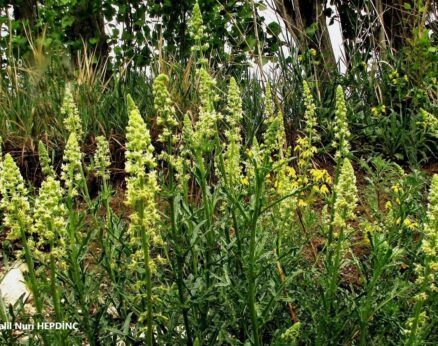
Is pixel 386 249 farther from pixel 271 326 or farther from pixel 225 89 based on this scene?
pixel 225 89

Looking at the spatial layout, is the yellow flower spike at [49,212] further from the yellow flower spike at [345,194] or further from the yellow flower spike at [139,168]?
the yellow flower spike at [345,194]

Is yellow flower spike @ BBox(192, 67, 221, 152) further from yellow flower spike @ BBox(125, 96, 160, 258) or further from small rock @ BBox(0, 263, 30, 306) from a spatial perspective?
small rock @ BBox(0, 263, 30, 306)

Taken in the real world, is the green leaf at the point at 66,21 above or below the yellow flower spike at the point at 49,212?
above

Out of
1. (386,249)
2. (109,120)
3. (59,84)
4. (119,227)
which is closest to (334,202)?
(386,249)

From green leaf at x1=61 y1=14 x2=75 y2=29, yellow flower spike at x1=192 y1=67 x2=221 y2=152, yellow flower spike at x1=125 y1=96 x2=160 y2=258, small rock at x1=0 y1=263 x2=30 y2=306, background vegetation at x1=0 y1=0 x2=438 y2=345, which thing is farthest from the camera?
green leaf at x1=61 y1=14 x2=75 y2=29

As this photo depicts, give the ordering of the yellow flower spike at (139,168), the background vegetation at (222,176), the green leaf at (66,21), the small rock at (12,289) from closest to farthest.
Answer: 1. the yellow flower spike at (139,168)
2. the background vegetation at (222,176)
3. the small rock at (12,289)
4. the green leaf at (66,21)

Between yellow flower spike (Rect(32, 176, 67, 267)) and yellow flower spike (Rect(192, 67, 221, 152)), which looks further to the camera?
yellow flower spike (Rect(192, 67, 221, 152))

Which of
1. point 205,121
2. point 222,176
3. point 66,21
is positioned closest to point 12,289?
point 222,176

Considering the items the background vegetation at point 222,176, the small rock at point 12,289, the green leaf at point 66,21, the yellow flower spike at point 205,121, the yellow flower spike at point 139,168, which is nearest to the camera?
the yellow flower spike at point 139,168

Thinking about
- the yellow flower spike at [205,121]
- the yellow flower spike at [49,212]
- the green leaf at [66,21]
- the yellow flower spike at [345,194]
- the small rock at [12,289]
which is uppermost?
the green leaf at [66,21]

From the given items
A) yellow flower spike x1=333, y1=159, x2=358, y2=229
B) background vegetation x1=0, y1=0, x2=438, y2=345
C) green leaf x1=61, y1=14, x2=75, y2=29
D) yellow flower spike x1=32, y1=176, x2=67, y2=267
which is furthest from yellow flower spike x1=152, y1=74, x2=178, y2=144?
green leaf x1=61, y1=14, x2=75, y2=29

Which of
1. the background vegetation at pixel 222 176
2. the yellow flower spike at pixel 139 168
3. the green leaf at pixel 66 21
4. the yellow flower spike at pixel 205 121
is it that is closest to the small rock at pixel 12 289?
the background vegetation at pixel 222 176

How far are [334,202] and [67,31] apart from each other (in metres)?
7.00

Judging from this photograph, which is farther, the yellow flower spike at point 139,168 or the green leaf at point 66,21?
the green leaf at point 66,21
